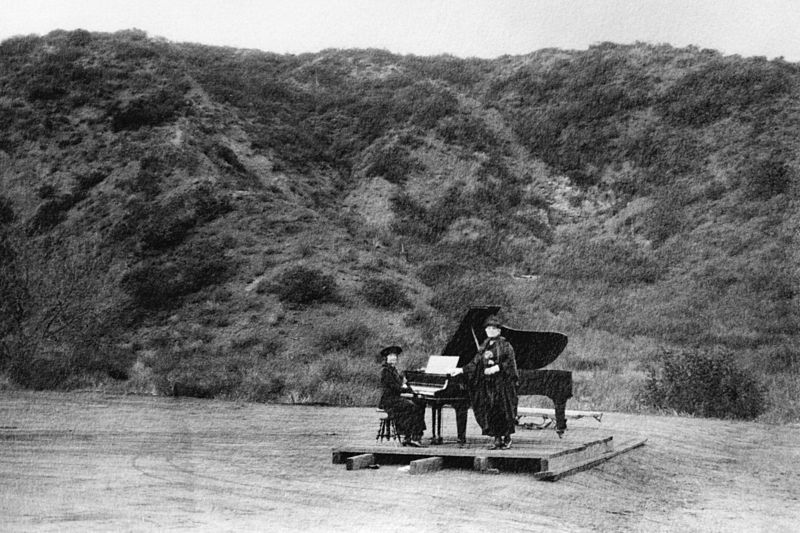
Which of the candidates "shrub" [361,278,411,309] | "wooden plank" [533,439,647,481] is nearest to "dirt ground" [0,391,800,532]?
"wooden plank" [533,439,647,481]

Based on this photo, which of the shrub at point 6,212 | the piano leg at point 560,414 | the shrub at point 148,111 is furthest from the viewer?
the shrub at point 148,111

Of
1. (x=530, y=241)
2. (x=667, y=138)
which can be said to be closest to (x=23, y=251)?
(x=530, y=241)

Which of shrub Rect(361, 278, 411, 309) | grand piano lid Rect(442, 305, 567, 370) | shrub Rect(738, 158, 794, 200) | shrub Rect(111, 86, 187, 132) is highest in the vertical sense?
shrub Rect(111, 86, 187, 132)

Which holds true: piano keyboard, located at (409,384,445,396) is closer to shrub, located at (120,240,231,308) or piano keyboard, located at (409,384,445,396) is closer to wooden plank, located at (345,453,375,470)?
wooden plank, located at (345,453,375,470)

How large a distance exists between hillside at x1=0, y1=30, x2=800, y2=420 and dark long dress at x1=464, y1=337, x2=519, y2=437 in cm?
1101

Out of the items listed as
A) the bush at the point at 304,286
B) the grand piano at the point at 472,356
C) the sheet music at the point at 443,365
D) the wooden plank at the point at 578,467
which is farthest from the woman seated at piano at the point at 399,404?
the bush at the point at 304,286

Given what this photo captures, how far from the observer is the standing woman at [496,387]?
10539 mm

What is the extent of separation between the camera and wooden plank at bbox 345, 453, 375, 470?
9.84 meters

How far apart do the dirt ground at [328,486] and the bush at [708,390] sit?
12.8 feet

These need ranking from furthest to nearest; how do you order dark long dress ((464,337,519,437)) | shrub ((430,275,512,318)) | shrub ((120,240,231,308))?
shrub ((430,275,512,318)), shrub ((120,240,231,308)), dark long dress ((464,337,519,437))

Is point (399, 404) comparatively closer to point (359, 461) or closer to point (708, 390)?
point (359, 461)

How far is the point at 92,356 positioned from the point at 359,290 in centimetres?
999

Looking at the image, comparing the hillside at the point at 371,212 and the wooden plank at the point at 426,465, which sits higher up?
the hillside at the point at 371,212

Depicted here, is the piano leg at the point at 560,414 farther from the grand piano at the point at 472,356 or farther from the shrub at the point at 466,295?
the shrub at the point at 466,295
